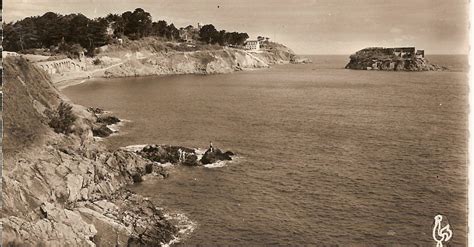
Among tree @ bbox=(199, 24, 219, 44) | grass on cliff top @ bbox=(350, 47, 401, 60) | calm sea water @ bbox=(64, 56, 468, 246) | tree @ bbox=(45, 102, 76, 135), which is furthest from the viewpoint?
tree @ bbox=(199, 24, 219, 44)

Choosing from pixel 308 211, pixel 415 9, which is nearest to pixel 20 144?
pixel 308 211

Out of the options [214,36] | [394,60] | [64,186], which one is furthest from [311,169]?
[394,60]

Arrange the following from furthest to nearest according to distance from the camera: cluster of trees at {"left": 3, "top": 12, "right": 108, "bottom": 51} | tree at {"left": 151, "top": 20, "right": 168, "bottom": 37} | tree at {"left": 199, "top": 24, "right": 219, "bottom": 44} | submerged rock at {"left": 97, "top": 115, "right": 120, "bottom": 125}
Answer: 1. tree at {"left": 199, "top": 24, "right": 219, "bottom": 44}
2. tree at {"left": 151, "top": 20, "right": 168, "bottom": 37}
3. cluster of trees at {"left": 3, "top": 12, "right": 108, "bottom": 51}
4. submerged rock at {"left": 97, "top": 115, "right": 120, "bottom": 125}

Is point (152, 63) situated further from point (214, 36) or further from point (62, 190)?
point (62, 190)

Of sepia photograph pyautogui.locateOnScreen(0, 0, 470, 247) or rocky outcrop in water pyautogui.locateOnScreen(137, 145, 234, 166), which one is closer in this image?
sepia photograph pyautogui.locateOnScreen(0, 0, 470, 247)

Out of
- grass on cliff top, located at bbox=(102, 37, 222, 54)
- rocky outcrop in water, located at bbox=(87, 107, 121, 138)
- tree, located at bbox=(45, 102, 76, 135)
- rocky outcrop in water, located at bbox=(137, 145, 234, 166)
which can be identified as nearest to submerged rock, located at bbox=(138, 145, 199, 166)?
→ rocky outcrop in water, located at bbox=(137, 145, 234, 166)

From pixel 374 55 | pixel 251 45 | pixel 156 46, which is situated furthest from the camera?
pixel 251 45

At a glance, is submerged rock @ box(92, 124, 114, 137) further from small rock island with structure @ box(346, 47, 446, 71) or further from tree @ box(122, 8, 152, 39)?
small rock island with structure @ box(346, 47, 446, 71)

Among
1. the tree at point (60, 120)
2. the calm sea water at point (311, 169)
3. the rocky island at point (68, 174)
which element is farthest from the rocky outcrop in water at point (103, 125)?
the tree at point (60, 120)
